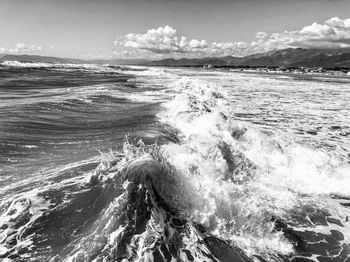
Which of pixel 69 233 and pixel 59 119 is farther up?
pixel 69 233

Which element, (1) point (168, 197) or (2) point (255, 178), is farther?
(2) point (255, 178)

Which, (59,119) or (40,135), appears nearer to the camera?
(40,135)

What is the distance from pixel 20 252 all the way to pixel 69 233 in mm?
782

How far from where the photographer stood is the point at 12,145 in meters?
9.53

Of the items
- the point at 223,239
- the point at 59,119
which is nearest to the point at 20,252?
the point at 223,239

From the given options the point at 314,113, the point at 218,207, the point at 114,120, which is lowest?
the point at 314,113

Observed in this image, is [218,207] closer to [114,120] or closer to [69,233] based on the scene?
[69,233]

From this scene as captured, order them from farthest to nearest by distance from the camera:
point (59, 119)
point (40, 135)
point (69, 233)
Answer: point (59, 119) < point (40, 135) < point (69, 233)

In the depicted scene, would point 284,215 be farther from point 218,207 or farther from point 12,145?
point 12,145

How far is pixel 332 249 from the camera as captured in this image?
20.3ft

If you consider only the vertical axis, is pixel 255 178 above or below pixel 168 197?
below

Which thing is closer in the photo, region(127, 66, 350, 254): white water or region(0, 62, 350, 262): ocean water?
region(0, 62, 350, 262): ocean water

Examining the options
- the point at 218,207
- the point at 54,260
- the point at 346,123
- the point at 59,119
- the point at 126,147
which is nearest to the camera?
the point at 54,260

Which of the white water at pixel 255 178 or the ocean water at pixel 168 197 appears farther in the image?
the white water at pixel 255 178
